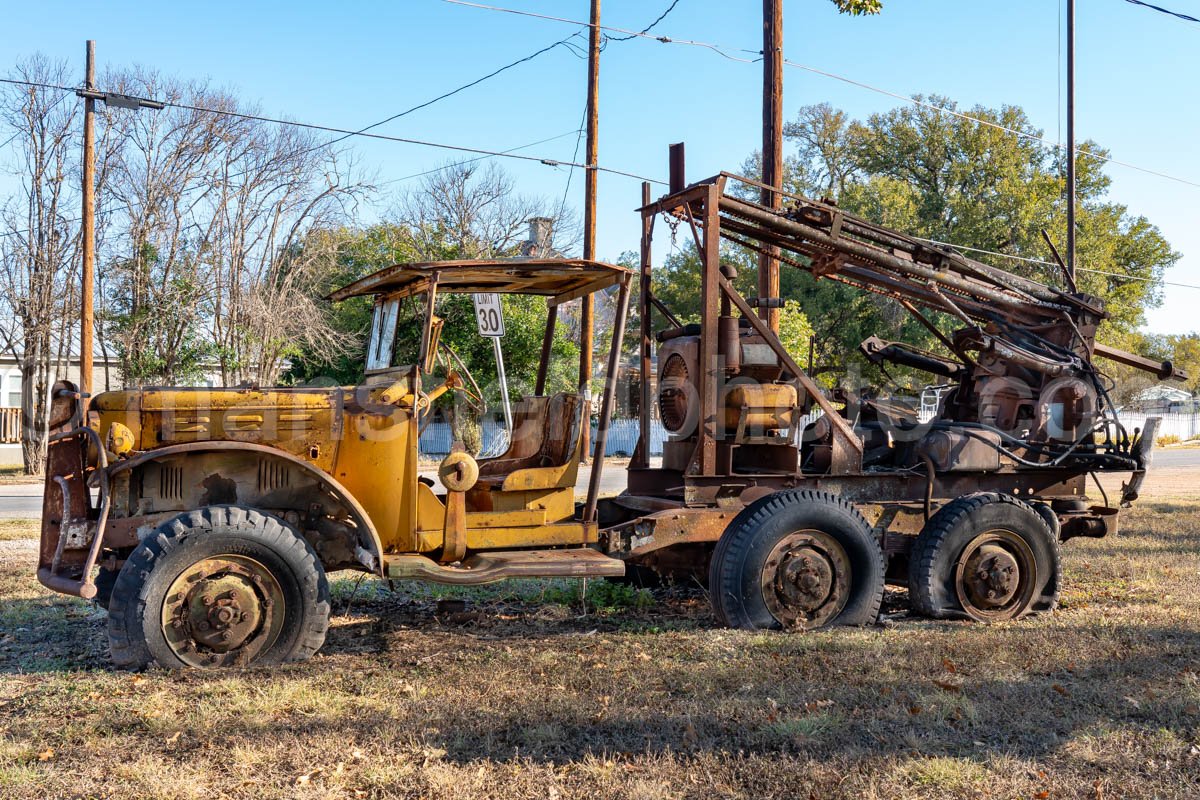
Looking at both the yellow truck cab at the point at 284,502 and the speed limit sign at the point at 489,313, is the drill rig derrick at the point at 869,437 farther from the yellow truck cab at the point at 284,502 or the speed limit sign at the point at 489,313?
the speed limit sign at the point at 489,313

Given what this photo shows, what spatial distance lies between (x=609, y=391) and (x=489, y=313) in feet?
6.01

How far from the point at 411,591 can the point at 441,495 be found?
2.06 m

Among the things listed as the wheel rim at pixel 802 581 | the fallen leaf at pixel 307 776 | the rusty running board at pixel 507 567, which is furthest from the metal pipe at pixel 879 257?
the fallen leaf at pixel 307 776

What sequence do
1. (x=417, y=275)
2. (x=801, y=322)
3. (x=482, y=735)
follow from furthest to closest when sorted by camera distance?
1. (x=801, y=322)
2. (x=417, y=275)
3. (x=482, y=735)

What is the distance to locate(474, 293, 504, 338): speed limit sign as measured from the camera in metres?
7.86

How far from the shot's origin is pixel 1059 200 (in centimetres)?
3888

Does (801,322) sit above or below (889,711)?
above

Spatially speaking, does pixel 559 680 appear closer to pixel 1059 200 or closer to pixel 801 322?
pixel 801 322

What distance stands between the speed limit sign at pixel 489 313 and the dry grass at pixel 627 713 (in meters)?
2.37

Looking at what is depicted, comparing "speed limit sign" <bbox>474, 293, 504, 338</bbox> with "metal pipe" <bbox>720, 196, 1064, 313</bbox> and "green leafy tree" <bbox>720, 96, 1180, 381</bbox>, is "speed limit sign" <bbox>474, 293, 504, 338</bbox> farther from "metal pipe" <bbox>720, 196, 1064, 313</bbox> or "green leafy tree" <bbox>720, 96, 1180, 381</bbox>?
"green leafy tree" <bbox>720, 96, 1180, 381</bbox>

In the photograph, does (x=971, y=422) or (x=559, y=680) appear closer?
(x=559, y=680)

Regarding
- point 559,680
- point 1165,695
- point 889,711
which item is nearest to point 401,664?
point 559,680

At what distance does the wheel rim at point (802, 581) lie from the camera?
6945 mm

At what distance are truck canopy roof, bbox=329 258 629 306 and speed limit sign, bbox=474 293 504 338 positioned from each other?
382 mm
